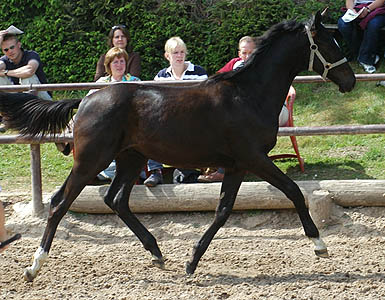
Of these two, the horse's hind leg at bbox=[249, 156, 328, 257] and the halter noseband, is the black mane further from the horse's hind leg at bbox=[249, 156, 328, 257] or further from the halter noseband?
the horse's hind leg at bbox=[249, 156, 328, 257]

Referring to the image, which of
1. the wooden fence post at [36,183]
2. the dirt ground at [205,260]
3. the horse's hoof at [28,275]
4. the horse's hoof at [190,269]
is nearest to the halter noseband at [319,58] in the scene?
the dirt ground at [205,260]

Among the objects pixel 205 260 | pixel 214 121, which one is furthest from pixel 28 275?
pixel 214 121

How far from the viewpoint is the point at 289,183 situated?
5.31 metres

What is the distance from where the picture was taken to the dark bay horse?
531 centimetres

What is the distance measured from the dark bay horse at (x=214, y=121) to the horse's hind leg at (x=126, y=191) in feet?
0.92

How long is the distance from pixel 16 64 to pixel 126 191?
10.0 ft

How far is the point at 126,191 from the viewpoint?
19.0 ft

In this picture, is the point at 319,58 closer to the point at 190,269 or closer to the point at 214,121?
the point at 214,121

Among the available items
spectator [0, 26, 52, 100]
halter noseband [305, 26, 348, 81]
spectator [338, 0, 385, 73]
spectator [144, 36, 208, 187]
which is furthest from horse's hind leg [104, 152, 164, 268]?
spectator [338, 0, 385, 73]

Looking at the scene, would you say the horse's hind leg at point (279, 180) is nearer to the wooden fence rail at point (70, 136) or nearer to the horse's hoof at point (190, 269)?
the horse's hoof at point (190, 269)

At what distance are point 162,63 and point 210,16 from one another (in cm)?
102

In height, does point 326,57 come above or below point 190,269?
above

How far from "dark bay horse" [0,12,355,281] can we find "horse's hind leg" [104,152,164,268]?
0.92ft

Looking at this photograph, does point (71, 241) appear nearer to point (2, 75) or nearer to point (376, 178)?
point (2, 75)
